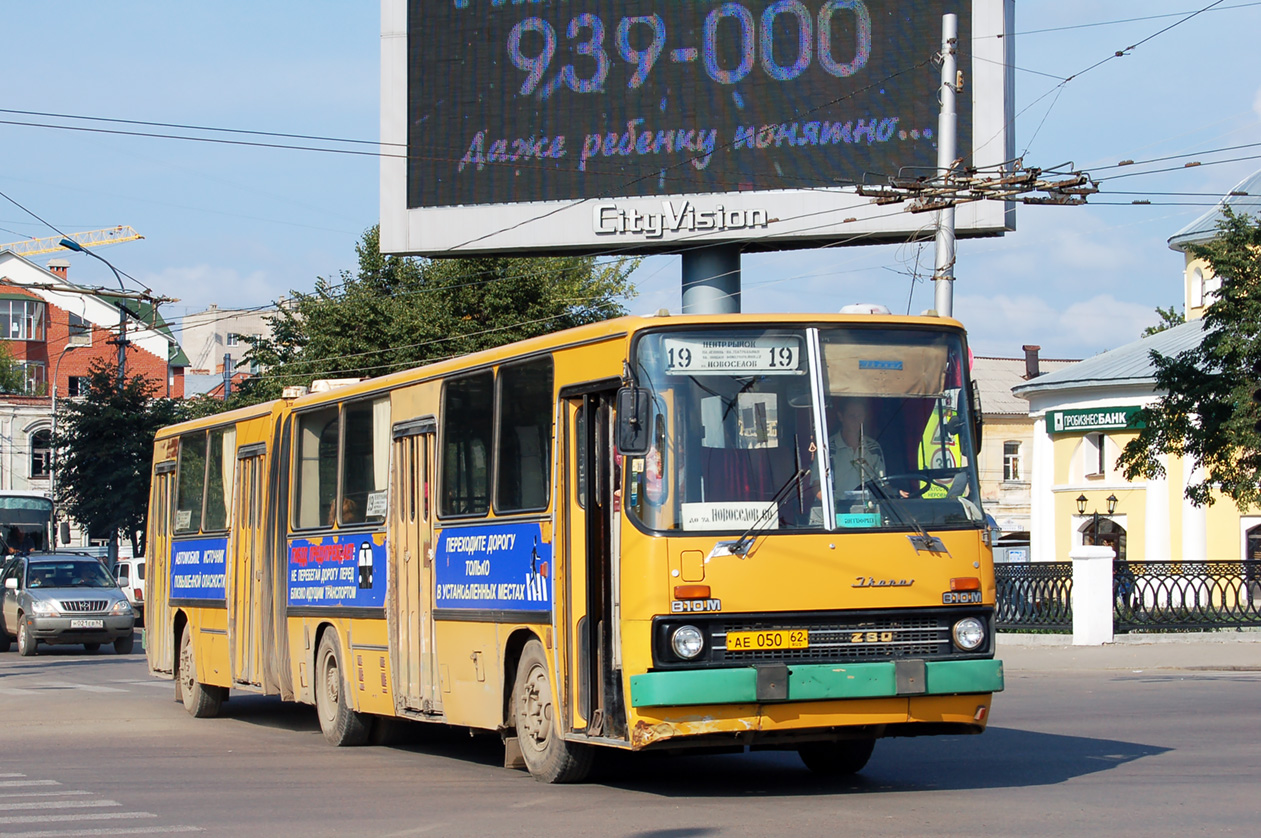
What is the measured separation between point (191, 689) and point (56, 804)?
7745 millimetres

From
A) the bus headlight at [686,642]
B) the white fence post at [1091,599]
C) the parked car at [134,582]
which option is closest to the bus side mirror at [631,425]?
the bus headlight at [686,642]

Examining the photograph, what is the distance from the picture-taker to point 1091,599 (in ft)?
95.5

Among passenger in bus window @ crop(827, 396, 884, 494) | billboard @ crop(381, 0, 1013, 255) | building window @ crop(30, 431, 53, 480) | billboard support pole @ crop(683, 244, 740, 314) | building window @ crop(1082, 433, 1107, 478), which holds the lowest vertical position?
passenger in bus window @ crop(827, 396, 884, 494)

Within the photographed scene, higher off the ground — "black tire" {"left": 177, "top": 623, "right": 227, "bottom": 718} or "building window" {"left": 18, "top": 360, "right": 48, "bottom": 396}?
"building window" {"left": 18, "top": 360, "right": 48, "bottom": 396}

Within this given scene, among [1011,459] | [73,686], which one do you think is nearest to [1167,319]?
[1011,459]

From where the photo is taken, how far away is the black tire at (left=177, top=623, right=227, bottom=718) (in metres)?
17.7

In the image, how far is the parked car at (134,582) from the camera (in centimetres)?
4181

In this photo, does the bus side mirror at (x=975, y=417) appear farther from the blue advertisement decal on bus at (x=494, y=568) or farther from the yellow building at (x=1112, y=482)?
the yellow building at (x=1112, y=482)

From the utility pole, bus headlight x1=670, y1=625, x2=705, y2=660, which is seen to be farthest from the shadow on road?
the utility pole

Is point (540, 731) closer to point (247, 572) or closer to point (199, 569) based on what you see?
point (247, 572)

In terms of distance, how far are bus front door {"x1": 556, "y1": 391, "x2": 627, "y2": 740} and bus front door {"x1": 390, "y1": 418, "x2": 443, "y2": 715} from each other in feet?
7.52

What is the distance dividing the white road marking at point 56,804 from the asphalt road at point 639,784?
0.02 m

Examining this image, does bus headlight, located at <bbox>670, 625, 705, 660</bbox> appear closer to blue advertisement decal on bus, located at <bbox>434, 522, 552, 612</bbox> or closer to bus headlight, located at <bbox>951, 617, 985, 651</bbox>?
blue advertisement decal on bus, located at <bbox>434, 522, 552, 612</bbox>

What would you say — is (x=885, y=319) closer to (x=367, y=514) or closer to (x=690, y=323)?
(x=690, y=323)
